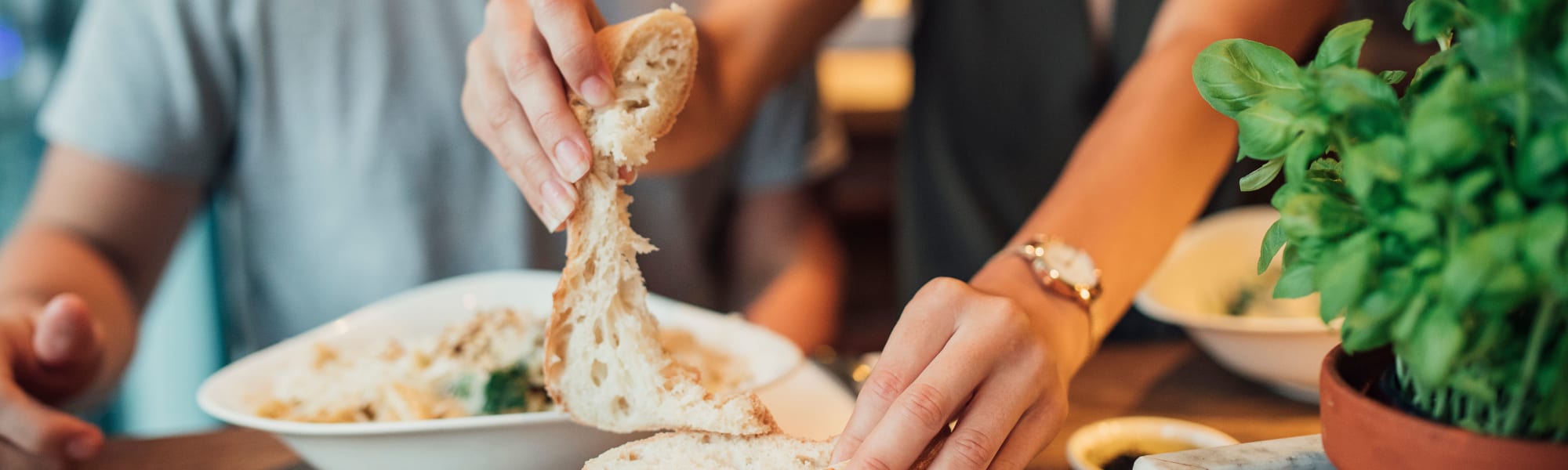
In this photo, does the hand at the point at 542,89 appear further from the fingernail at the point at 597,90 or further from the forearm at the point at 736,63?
the forearm at the point at 736,63

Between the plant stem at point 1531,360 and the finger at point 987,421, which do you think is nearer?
the plant stem at point 1531,360

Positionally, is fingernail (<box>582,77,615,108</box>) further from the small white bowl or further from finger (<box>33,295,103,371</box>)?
finger (<box>33,295,103,371</box>)

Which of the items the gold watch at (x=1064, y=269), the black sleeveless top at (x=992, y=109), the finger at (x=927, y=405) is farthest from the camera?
the black sleeveless top at (x=992, y=109)

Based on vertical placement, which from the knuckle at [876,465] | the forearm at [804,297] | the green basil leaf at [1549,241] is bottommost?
the forearm at [804,297]

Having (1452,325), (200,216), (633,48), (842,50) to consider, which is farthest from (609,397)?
(842,50)

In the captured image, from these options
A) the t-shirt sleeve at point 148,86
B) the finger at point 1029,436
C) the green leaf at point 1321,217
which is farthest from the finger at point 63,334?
the green leaf at point 1321,217

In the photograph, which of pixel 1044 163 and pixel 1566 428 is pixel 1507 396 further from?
pixel 1044 163

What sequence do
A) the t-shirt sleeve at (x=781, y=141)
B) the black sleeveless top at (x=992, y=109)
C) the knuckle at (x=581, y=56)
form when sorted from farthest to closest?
the t-shirt sleeve at (x=781, y=141) → the black sleeveless top at (x=992, y=109) → the knuckle at (x=581, y=56)
